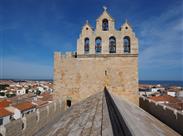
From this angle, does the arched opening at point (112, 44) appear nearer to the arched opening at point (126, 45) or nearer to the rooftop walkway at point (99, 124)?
the arched opening at point (126, 45)

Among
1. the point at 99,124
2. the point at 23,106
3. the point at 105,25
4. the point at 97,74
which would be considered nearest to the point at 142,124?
the point at 99,124

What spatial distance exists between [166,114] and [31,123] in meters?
7.61

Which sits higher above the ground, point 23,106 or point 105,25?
point 105,25

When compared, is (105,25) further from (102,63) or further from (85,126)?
(85,126)

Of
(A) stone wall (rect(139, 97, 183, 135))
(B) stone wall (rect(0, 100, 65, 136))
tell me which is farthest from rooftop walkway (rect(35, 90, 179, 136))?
(B) stone wall (rect(0, 100, 65, 136))

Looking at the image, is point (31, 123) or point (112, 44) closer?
point (31, 123)

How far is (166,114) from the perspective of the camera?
1163cm

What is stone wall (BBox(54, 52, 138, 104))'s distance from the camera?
47.5ft

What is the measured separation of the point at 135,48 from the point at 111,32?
216 cm

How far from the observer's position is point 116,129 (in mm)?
3318

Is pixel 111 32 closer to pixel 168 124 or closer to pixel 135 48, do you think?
A: pixel 135 48

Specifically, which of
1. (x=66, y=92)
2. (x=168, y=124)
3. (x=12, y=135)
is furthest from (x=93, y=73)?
(x=12, y=135)

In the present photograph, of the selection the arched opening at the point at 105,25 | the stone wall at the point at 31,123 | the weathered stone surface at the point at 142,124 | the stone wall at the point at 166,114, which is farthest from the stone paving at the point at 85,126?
the arched opening at the point at 105,25

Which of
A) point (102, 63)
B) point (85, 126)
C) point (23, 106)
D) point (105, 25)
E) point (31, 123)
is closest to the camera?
point (85, 126)
